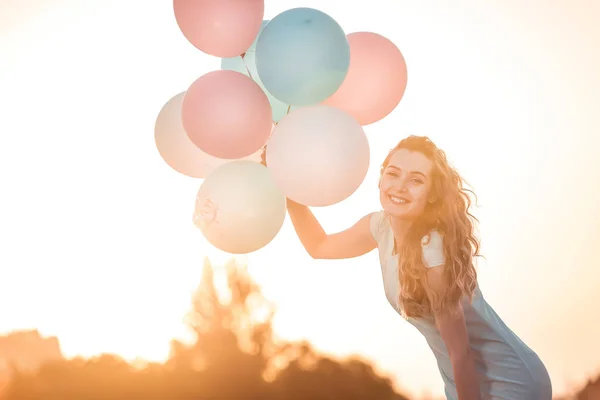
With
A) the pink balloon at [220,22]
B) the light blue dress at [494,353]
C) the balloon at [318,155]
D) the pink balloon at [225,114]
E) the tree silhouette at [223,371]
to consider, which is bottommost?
the tree silhouette at [223,371]

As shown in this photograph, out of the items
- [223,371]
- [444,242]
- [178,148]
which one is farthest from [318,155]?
[223,371]

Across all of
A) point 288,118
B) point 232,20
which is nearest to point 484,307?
point 288,118

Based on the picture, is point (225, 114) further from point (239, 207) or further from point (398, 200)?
point (398, 200)

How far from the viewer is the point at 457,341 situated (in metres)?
2.12

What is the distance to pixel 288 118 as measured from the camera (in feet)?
8.14

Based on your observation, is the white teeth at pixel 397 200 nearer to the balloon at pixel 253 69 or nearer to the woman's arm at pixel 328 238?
the woman's arm at pixel 328 238

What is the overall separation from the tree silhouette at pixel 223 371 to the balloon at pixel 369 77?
8.46m

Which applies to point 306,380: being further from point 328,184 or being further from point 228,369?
point 328,184

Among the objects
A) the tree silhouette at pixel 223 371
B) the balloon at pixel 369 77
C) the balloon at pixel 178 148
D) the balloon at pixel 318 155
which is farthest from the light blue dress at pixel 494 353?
the tree silhouette at pixel 223 371

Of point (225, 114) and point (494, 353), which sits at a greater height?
point (225, 114)

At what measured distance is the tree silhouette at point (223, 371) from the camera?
10297 millimetres

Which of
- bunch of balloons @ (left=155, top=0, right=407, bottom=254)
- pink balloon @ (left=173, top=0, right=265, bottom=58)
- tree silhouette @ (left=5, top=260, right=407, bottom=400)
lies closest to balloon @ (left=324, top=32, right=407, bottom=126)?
bunch of balloons @ (left=155, top=0, right=407, bottom=254)

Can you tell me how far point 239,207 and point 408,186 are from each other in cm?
65

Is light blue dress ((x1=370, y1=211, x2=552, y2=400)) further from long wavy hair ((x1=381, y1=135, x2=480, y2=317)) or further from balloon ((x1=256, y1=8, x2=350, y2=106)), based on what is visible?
balloon ((x1=256, y1=8, x2=350, y2=106))
